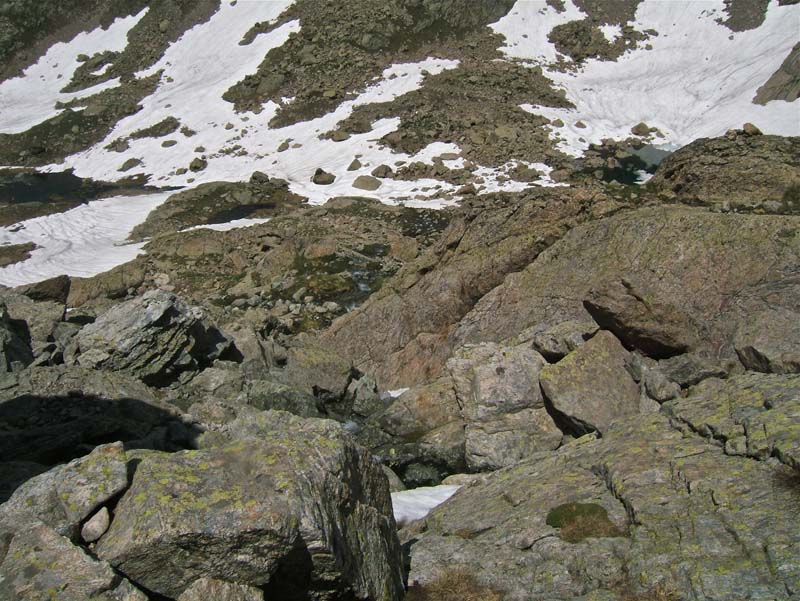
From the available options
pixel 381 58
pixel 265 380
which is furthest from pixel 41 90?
pixel 265 380

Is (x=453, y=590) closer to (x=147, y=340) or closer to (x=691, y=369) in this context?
(x=691, y=369)

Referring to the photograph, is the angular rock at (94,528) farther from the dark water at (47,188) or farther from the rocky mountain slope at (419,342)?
the dark water at (47,188)

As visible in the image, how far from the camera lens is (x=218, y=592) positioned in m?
7.69

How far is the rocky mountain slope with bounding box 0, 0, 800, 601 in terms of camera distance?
8297 mm

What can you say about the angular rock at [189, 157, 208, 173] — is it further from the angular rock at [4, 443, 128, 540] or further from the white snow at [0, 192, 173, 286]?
the angular rock at [4, 443, 128, 540]

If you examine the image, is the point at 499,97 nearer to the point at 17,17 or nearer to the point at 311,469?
the point at 311,469

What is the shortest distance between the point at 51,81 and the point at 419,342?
3709 inches

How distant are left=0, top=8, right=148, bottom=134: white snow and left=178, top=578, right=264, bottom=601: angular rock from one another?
95160 mm

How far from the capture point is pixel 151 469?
324 inches

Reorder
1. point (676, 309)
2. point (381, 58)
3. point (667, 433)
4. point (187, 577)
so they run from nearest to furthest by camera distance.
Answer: point (187, 577), point (667, 433), point (676, 309), point (381, 58)

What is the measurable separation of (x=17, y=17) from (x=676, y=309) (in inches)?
4816

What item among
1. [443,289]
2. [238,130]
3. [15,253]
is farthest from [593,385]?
[238,130]

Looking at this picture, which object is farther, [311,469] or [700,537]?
[700,537]

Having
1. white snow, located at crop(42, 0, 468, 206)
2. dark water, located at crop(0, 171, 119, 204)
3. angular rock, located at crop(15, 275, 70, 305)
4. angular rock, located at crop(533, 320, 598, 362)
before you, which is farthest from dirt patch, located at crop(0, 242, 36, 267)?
angular rock, located at crop(533, 320, 598, 362)
